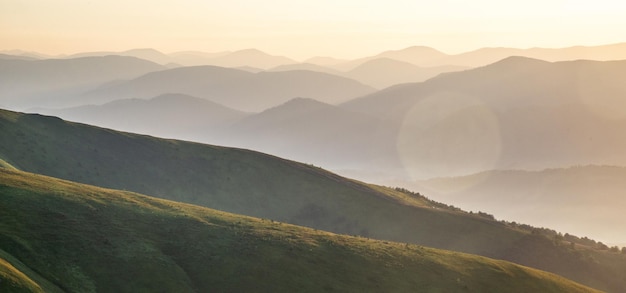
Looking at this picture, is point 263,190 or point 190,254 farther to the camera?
point 263,190

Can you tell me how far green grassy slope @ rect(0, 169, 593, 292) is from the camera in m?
55.6

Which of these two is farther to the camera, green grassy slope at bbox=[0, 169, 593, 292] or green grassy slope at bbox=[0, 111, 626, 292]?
green grassy slope at bbox=[0, 111, 626, 292]

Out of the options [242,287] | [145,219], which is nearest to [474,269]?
[242,287]

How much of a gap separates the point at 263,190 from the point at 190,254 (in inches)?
2907

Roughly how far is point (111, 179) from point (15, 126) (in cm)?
2122

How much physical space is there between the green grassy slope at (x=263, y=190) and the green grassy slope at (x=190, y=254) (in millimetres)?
40379

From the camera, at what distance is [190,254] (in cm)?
6456

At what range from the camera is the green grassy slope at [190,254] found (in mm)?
55594

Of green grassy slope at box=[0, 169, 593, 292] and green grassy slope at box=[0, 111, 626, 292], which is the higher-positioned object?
green grassy slope at box=[0, 111, 626, 292]

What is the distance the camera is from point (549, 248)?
125m

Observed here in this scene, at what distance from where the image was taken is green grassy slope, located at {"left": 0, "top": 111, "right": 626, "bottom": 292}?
395 feet

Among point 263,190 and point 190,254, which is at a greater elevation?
point 263,190

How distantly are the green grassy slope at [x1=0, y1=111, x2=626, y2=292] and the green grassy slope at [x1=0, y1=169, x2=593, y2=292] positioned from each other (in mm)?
40379

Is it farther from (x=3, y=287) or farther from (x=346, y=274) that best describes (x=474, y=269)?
(x=3, y=287)
